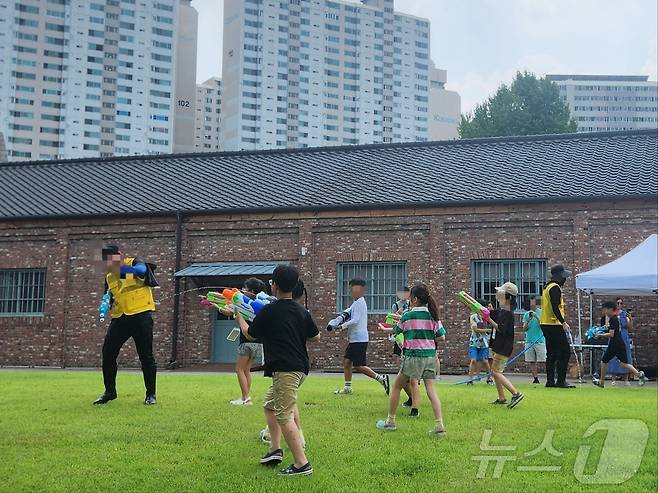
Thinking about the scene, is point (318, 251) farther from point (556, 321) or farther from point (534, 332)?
point (556, 321)

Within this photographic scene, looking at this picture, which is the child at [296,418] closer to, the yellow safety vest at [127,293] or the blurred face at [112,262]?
the yellow safety vest at [127,293]

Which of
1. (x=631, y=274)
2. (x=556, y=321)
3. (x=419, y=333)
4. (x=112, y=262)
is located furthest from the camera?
(x=631, y=274)

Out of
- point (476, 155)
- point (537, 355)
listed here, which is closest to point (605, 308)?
point (537, 355)

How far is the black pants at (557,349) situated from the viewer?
507 inches

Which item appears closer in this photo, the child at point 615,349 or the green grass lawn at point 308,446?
the green grass lawn at point 308,446

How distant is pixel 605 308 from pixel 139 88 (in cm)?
8733

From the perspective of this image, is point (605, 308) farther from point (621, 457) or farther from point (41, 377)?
point (41, 377)

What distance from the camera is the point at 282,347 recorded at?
6.19 meters

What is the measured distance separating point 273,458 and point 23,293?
1890cm

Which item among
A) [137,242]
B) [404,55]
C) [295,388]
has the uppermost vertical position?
[404,55]

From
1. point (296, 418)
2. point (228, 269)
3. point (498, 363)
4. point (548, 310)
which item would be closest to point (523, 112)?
point (228, 269)

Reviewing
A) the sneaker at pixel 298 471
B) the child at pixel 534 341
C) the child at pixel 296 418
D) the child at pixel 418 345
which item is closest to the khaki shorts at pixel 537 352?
the child at pixel 534 341

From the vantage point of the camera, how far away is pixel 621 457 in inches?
254

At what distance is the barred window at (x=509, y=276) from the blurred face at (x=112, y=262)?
11.7 metres
